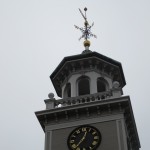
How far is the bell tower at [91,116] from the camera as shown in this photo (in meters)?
30.5

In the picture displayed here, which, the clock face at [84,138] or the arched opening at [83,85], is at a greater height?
the arched opening at [83,85]

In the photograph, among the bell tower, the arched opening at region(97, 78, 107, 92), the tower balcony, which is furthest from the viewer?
the arched opening at region(97, 78, 107, 92)

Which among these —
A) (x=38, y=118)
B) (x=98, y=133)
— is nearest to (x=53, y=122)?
(x=38, y=118)

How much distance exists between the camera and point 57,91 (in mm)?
38781

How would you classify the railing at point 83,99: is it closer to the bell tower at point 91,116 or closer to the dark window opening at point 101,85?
the bell tower at point 91,116

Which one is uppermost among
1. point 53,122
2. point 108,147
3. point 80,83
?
point 80,83

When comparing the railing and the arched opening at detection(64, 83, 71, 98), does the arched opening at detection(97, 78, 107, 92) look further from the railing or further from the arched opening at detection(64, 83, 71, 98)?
the railing

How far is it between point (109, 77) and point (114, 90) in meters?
3.63

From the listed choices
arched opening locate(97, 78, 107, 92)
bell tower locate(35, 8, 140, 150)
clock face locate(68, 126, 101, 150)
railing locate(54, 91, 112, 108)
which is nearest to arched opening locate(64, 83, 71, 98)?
bell tower locate(35, 8, 140, 150)

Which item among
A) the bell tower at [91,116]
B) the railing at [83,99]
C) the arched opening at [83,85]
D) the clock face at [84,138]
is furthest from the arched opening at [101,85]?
the clock face at [84,138]

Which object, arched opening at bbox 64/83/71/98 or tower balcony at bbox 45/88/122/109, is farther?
arched opening at bbox 64/83/71/98

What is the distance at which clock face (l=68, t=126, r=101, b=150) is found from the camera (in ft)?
99.3

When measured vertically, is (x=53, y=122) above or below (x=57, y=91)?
below

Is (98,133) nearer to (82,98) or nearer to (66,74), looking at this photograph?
(82,98)
